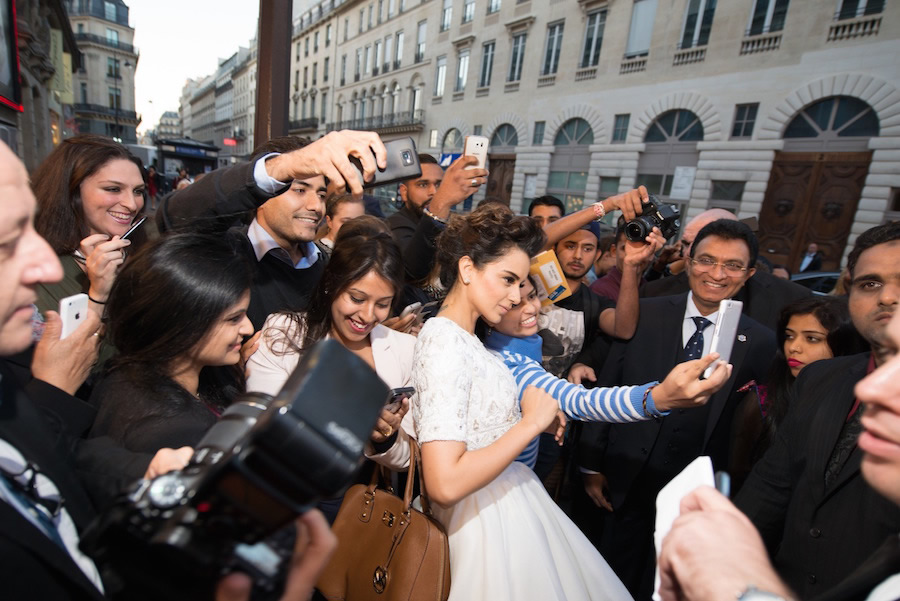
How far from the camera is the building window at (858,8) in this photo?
36.6ft

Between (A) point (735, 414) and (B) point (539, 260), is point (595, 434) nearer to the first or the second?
(A) point (735, 414)

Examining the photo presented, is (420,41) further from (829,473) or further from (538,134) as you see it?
(829,473)

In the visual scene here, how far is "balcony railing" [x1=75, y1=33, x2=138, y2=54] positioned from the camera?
160 feet

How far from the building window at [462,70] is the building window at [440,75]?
1.46 metres

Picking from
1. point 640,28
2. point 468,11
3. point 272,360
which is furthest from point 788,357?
point 468,11

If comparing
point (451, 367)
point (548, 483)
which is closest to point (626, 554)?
point (548, 483)

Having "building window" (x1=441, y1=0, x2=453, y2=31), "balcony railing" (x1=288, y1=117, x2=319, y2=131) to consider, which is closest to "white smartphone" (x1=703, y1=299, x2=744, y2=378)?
"building window" (x1=441, y1=0, x2=453, y2=31)

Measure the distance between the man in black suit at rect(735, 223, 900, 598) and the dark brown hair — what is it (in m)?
2.96

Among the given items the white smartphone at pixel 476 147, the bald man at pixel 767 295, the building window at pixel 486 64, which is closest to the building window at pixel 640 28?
the building window at pixel 486 64

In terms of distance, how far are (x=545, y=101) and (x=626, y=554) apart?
20.6m

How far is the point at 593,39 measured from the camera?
18.2 meters

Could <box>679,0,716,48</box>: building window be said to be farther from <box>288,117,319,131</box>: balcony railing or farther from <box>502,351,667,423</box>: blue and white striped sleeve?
<box>288,117,319,131</box>: balcony railing

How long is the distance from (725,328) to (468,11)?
28191 millimetres

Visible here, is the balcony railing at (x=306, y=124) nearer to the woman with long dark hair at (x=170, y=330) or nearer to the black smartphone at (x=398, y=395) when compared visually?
the woman with long dark hair at (x=170, y=330)
